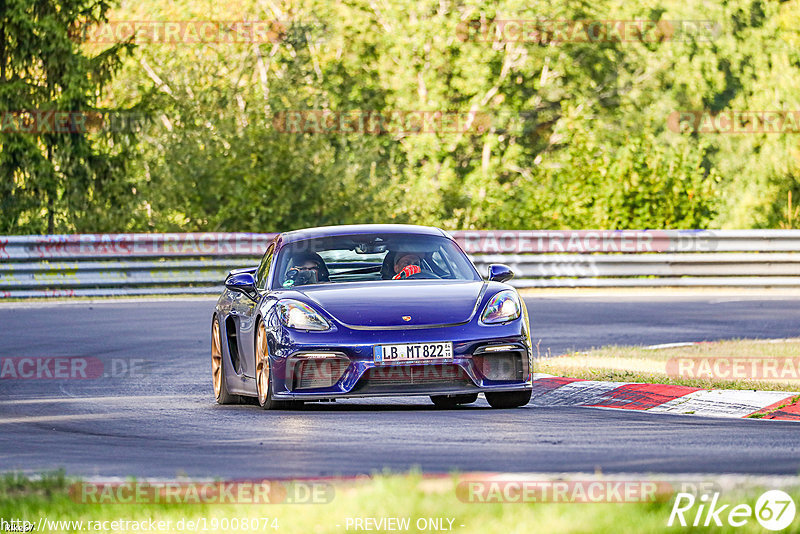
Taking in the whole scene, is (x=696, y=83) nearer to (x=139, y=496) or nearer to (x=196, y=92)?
(x=196, y=92)

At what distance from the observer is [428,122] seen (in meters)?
44.2

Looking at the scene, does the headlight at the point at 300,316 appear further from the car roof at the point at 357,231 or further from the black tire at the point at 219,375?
the black tire at the point at 219,375

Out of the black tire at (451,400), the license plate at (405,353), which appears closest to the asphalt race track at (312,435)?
the black tire at (451,400)

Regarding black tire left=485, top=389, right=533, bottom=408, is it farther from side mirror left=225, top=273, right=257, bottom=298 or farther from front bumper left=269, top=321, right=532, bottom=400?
side mirror left=225, top=273, right=257, bottom=298

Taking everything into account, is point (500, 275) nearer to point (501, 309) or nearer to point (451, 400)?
point (501, 309)

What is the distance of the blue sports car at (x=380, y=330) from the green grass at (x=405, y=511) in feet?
11.9

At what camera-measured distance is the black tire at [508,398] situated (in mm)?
10602

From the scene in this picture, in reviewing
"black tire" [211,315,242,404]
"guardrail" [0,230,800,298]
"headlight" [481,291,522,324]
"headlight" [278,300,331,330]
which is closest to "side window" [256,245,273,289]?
"black tire" [211,315,242,404]

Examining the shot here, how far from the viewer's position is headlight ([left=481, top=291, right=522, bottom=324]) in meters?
10.3

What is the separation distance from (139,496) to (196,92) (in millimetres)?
31415

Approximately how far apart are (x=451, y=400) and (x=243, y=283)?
69.5 inches

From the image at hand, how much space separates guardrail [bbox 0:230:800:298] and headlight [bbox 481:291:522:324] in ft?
48.6

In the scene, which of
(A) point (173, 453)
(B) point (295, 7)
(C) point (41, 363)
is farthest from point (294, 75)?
(A) point (173, 453)

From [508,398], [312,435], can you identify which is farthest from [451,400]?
[312,435]
